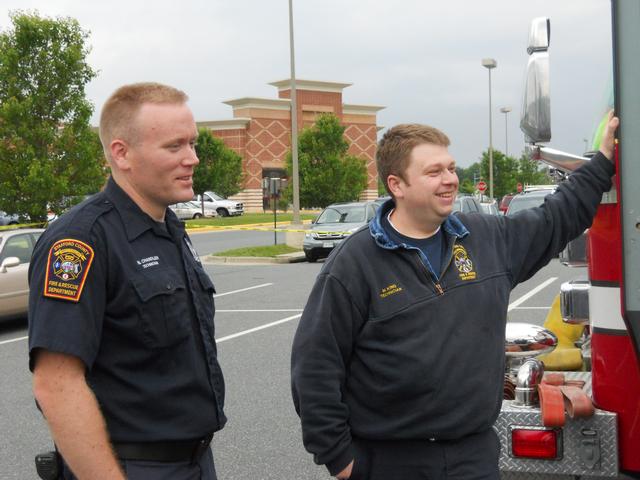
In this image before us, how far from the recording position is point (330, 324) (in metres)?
2.81

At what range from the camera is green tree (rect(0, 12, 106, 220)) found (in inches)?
793

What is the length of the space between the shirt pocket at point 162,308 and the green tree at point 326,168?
36.4m

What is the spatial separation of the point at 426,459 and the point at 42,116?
771 inches

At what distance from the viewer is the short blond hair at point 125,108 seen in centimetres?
238

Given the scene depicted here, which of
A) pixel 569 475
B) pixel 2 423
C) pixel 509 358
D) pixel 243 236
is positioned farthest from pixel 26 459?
pixel 243 236

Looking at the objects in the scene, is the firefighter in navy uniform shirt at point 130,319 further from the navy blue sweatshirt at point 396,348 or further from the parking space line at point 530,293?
the parking space line at point 530,293

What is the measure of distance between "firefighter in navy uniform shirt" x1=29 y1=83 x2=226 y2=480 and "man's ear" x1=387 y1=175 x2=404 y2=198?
795 mm

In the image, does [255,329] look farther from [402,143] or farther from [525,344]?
[402,143]

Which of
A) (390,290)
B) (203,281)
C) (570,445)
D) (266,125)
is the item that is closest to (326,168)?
(266,125)

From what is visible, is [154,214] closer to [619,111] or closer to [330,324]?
[330,324]

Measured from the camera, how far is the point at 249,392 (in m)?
7.39

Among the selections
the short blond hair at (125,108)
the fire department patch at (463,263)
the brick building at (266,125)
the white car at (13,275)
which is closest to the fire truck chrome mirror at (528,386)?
the fire department patch at (463,263)

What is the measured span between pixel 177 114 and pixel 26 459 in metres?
4.05

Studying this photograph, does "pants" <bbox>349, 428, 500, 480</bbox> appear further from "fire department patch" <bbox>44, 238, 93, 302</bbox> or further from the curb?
the curb
